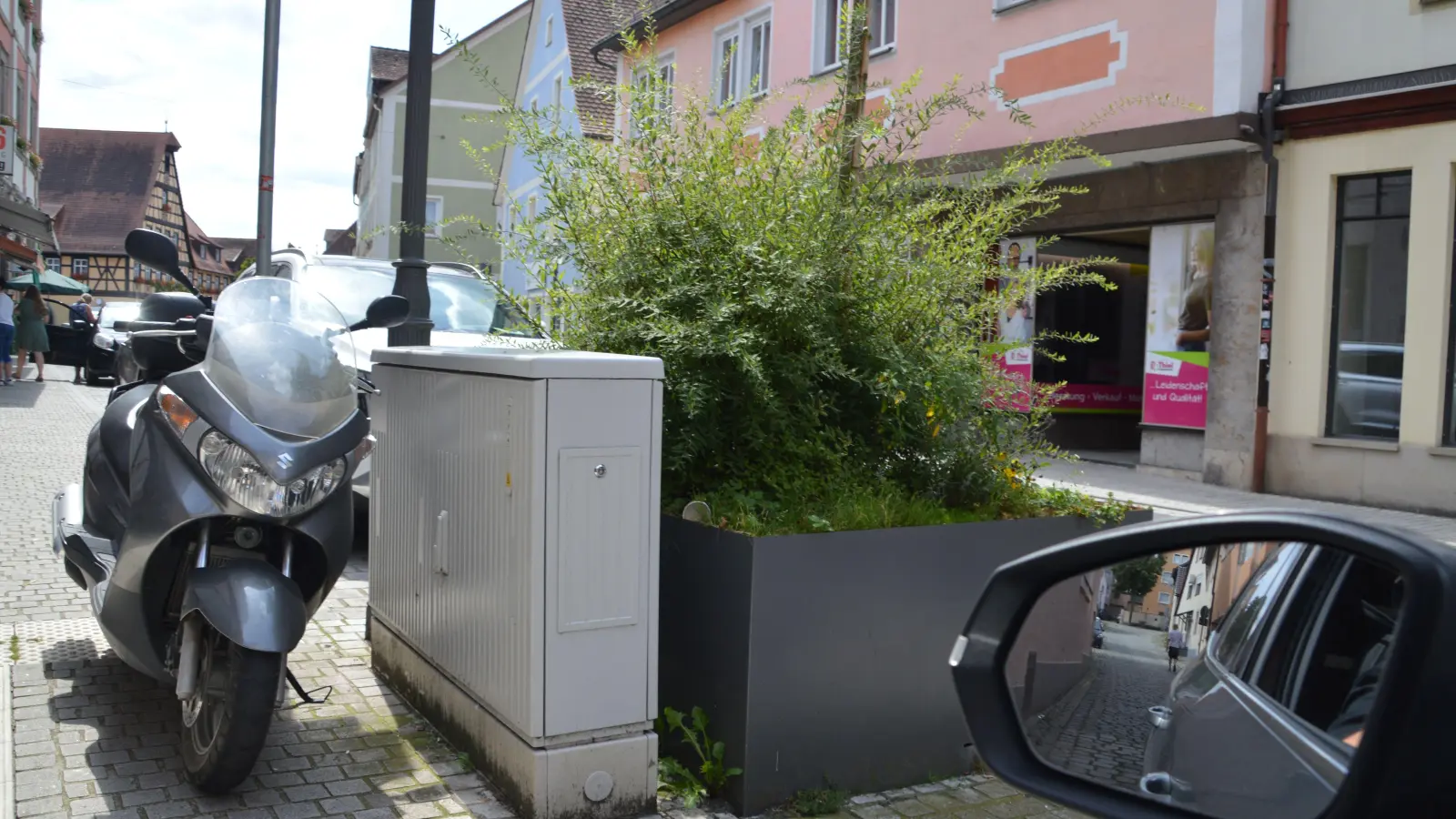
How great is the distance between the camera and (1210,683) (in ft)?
5.17

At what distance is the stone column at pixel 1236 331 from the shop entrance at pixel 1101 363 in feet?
10.9

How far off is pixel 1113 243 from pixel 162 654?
14.5 m

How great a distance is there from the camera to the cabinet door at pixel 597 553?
3613 millimetres

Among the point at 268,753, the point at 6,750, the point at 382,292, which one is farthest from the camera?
the point at 382,292

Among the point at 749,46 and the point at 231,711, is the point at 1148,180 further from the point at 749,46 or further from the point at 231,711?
the point at 231,711

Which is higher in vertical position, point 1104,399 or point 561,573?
point 1104,399

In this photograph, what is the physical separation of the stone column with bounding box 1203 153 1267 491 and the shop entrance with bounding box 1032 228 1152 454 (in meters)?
3.32

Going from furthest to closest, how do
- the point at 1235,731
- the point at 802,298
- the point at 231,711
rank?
the point at 802,298
the point at 231,711
the point at 1235,731

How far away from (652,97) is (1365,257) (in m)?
10.1

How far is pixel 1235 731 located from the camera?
153cm

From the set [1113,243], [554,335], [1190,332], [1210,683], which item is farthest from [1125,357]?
[1210,683]


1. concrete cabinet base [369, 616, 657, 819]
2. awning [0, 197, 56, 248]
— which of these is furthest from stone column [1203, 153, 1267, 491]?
awning [0, 197, 56, 248]

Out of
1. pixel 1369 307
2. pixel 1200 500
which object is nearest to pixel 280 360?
pixel 1200 500

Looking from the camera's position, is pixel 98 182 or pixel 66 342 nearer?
pixel 66 342
